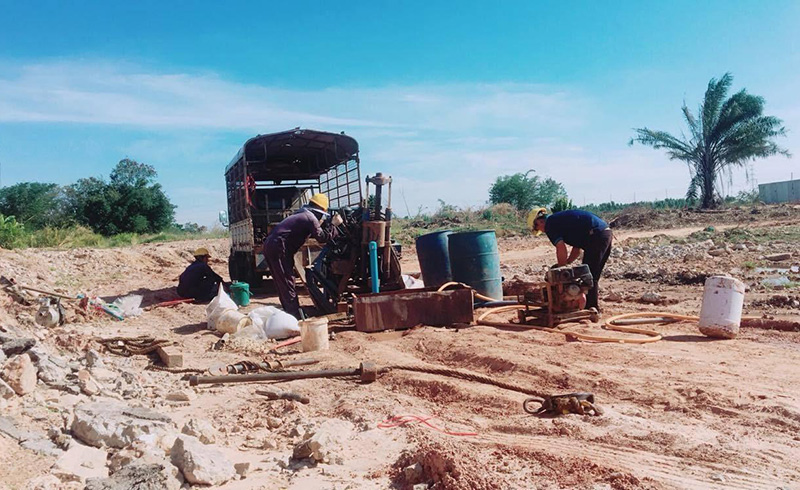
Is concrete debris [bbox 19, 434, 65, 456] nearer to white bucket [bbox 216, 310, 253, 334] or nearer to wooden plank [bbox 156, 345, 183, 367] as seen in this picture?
wooden plank [bbox 156, 345, 183, 367]

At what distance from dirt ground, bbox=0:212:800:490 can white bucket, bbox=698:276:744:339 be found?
156 mm

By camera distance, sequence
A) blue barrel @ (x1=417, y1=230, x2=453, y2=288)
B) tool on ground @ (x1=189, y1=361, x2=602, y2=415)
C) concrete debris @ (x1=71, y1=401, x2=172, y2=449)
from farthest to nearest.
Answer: blue barrel @ (x1=417, y1=230, x2=453, y2=288) < tool on ground @ (x1=189, y1=361, x2=602, y2=415) < concrete debris @ (x1=71, y1=401, x2=172, y2=449)

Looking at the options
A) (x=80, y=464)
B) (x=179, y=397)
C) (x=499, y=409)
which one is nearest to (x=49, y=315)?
(x=179, y=397)

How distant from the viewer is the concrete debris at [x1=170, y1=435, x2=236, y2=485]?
11.1ft

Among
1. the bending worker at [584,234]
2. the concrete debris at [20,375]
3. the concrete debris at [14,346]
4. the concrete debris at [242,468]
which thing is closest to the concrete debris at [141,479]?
the concrete debris at [242,468]

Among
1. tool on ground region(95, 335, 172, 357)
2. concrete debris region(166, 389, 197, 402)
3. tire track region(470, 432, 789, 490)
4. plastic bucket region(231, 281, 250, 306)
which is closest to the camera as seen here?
tire track region(470, 432, 789, 490)

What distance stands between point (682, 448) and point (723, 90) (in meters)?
31.3

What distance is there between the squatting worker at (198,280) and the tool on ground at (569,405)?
25.6 ft

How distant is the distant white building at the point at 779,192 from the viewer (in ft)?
125

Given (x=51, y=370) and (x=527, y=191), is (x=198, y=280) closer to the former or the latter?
(x=51, y=370)

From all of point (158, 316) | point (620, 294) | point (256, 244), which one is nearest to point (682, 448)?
point (620, 294)

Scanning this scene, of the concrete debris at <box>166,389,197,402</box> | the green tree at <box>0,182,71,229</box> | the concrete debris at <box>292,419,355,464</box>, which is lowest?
the concrete debris at <box>292,419,355,464</box>

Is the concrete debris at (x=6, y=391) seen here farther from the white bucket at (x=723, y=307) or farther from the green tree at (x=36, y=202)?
the green tree at (x=36, y=202)

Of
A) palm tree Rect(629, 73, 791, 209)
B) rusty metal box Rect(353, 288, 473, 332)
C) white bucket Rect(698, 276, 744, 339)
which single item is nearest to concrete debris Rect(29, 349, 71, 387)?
rusty metal box Rect(353, 288, 473, 332)
